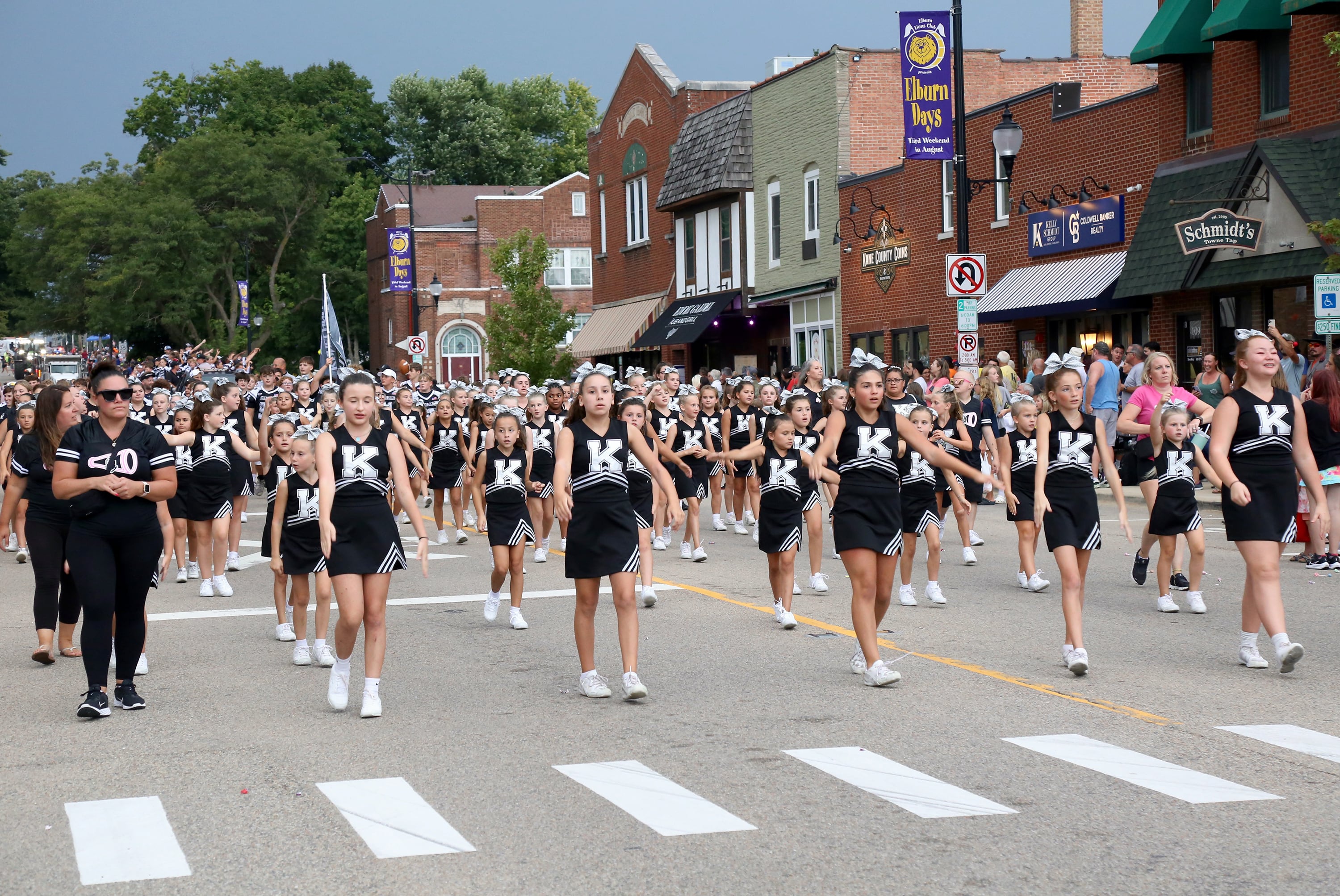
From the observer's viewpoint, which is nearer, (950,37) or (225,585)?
(225,585)

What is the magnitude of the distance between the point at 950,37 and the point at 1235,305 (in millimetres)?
7178

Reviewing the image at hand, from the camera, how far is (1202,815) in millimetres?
6035

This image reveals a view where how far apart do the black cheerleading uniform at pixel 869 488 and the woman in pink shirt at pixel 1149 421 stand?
3.55m

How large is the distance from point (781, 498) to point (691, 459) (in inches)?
245

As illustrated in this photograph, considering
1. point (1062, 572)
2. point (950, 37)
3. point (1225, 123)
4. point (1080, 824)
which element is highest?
point (950, 37)

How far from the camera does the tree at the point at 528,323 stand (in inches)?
1757


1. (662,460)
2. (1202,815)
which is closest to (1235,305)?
(662,460)

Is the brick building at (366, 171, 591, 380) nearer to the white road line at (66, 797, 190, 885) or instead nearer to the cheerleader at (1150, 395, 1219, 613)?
the cheerleader at (1150, 395, 1219, 613)

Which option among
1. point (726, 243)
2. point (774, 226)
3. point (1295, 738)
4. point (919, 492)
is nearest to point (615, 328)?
point (726, 243)

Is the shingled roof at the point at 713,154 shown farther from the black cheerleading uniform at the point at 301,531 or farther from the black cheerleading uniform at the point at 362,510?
the black cheerleading uniform at the point at 362,510

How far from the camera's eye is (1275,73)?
75.4 feet

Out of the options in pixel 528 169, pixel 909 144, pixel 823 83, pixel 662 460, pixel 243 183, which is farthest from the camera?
pixel 528 169

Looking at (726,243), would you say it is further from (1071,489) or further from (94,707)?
(94,707)

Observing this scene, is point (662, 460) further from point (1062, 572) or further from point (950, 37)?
point (950, 37)
